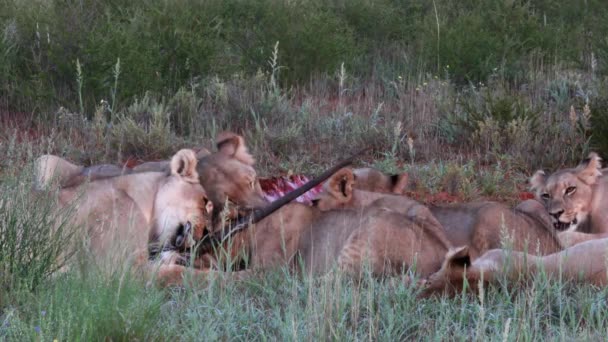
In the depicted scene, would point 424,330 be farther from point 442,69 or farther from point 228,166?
point 442,69

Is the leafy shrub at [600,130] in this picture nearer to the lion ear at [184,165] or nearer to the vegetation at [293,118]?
the vegetation at [293,118]

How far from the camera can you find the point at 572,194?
849 centimetres

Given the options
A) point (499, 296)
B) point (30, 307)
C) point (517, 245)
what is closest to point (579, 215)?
point (517, 245)

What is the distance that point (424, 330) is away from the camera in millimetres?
5109

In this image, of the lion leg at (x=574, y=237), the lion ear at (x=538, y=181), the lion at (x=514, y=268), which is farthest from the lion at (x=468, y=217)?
the lion at (x=514, y=268)

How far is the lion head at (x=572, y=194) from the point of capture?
8.42 m

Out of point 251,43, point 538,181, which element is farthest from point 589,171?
point 251,43

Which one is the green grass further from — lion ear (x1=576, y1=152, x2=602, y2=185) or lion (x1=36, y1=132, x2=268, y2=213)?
lion ear (x1=576, y1=152, x2=602, y2=185)

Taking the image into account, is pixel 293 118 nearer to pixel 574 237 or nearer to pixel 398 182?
pixel 398 182

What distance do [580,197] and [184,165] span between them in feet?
10.8

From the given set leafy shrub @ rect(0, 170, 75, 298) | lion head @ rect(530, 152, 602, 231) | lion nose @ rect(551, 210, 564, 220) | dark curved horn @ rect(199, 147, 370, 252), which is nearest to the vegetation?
leafy shrub @ rect(0, 170, 75, 298)

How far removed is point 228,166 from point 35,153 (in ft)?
8.90

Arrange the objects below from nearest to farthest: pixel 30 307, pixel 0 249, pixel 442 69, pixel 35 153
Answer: pixel 30 307
pixel 0 249
pixel 35 153
pixel 442 69

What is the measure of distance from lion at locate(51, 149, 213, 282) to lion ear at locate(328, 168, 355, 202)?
1049 millimetres
